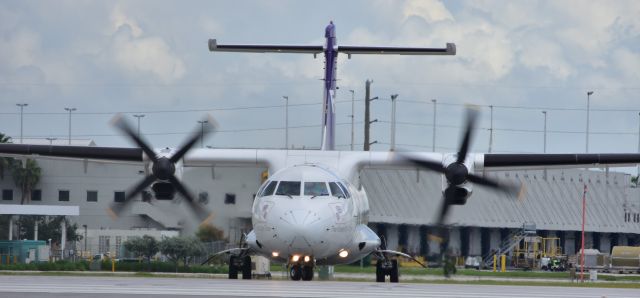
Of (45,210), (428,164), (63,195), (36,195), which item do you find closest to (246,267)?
(428,164)

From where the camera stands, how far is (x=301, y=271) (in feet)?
90.4

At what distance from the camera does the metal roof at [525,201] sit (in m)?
63.4

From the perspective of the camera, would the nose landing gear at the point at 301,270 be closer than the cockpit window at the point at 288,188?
No

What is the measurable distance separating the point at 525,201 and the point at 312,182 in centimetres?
5664

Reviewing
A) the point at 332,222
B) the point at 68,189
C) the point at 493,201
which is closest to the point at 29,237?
the point at 68,189

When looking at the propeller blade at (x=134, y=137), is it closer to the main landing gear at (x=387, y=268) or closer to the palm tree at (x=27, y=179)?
the main landing gear at (x=387, y=268)

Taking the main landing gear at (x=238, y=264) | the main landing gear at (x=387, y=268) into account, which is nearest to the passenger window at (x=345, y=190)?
the main landing gear at (x=387, y=268)

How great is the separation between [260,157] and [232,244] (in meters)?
13.2

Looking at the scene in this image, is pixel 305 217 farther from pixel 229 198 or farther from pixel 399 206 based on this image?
pixel 399 206

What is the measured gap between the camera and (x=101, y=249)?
182 ft

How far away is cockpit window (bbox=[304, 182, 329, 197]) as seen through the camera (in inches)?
1048

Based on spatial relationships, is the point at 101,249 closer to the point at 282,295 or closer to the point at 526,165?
the point at 526,165

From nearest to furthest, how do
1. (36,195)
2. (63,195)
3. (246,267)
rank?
(246,267), (63,195), (36,195)

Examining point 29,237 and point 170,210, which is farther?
point 29,237
